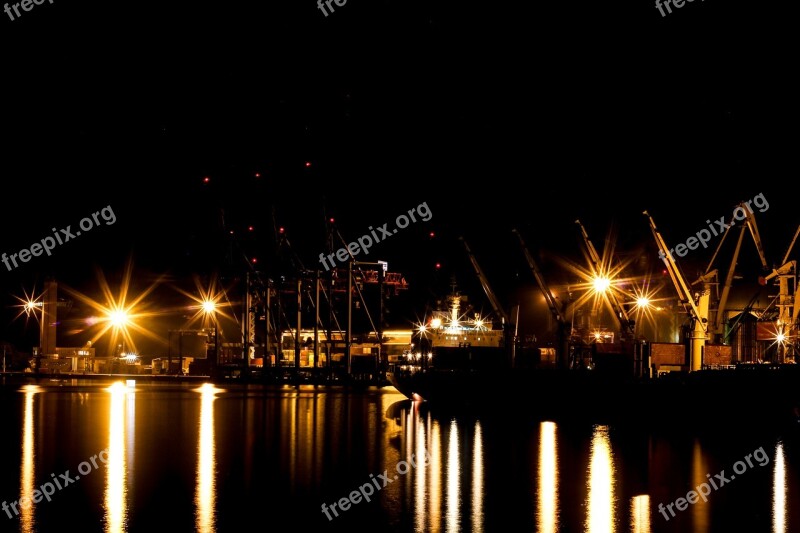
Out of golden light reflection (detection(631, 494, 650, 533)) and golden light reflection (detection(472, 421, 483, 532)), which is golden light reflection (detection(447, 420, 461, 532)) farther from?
golden light reflection (detection(631, 494, 650, 533))

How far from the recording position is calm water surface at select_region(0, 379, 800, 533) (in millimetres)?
16656

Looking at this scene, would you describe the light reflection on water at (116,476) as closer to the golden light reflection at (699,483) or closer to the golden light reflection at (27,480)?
the golden light reflection at (27,480)

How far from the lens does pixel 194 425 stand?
110 feet

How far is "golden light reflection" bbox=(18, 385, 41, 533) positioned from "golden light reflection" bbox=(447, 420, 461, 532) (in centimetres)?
689

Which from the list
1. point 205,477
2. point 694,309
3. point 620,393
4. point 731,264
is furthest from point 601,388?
point 205,477

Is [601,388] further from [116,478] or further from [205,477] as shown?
[116,478]

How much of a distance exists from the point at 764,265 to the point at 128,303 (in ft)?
224

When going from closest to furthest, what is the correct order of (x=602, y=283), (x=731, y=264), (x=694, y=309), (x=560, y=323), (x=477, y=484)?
1. (x=477, y=484)
2. (x=694, y=309)
3. (x=731, y=264)
4. (x=560, y=323)
5. (x=602, y=283)

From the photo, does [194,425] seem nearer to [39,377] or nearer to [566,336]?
[566,336]

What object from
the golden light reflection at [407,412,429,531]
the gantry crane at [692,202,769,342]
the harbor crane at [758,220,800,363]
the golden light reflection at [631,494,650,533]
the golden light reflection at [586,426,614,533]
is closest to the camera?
the golden light reflection at [631,494,650,533]

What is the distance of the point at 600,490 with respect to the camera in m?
20.0

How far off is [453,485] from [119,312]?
260ft

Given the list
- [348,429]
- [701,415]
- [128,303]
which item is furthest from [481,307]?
[348,429]

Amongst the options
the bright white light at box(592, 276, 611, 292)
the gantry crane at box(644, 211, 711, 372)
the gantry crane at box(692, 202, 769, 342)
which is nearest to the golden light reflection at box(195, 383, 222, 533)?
the gantry crane at box(644, 211, 711, 372)
